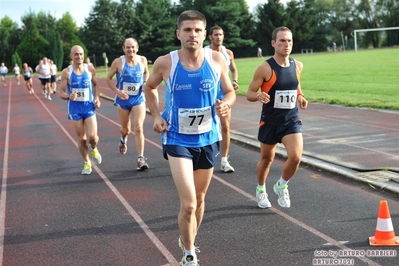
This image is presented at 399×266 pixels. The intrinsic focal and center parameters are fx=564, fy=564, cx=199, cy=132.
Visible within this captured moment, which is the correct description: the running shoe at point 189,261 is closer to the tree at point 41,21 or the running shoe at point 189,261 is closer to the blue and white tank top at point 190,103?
the blue and white tank top at point 190,103

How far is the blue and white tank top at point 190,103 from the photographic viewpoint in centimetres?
470

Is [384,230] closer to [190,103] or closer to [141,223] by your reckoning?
[190,103]

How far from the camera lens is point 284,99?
6234 mm

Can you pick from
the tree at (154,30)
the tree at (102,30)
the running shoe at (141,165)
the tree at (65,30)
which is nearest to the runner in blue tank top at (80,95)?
the running shoe at (141,165)

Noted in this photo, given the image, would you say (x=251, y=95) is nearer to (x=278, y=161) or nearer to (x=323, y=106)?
(x=278, y=161)

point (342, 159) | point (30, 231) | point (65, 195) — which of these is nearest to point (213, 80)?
point (30, 231)

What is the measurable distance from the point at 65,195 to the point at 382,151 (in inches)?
200

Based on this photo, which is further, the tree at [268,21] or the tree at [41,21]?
the tree at [41,21]

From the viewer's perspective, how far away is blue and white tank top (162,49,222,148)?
4.70 m

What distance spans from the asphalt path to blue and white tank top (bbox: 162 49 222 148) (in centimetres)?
113

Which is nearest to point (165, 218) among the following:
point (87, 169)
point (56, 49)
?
point (87, 169)

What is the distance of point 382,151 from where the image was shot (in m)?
9.20

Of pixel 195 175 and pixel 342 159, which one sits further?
pixel 342 159

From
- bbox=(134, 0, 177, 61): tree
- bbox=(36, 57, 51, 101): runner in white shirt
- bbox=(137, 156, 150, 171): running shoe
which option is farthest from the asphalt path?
bbox=(134, 0, 177, 61): tree
